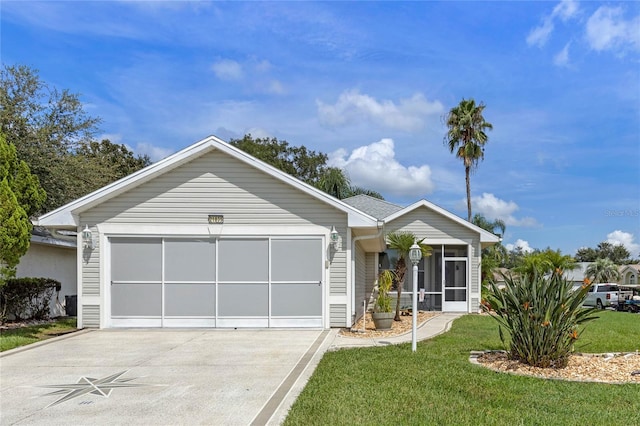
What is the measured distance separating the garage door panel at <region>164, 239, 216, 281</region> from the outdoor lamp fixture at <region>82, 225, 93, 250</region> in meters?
1.85

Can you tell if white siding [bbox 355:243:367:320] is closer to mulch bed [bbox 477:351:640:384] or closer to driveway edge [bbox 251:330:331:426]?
driveway edge [bbox 251:330:331:426]

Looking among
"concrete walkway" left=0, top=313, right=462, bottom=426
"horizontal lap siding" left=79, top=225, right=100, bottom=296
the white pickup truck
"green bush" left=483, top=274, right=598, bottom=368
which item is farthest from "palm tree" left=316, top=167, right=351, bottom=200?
"green bush" left=483, top=274, right=598, bottom=368

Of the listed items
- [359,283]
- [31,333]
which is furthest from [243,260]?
[31,333]

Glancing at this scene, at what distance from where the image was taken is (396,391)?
6.26m

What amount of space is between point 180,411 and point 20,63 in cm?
1750

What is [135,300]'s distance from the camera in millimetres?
12734

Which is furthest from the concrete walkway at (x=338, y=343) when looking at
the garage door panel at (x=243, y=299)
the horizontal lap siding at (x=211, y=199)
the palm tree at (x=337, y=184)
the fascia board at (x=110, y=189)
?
the palm tree at (x=337, y=184)

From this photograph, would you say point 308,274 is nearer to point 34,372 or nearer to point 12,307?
point 34,372

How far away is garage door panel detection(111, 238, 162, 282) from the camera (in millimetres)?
12750

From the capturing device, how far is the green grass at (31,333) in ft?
34.2

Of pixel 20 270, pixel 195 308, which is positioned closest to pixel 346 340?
pixel 195 308

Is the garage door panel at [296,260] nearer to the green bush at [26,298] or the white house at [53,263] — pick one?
the green bush at [26,298]

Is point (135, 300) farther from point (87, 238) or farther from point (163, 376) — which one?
point (163, 376)

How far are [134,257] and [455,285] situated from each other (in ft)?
40.2
